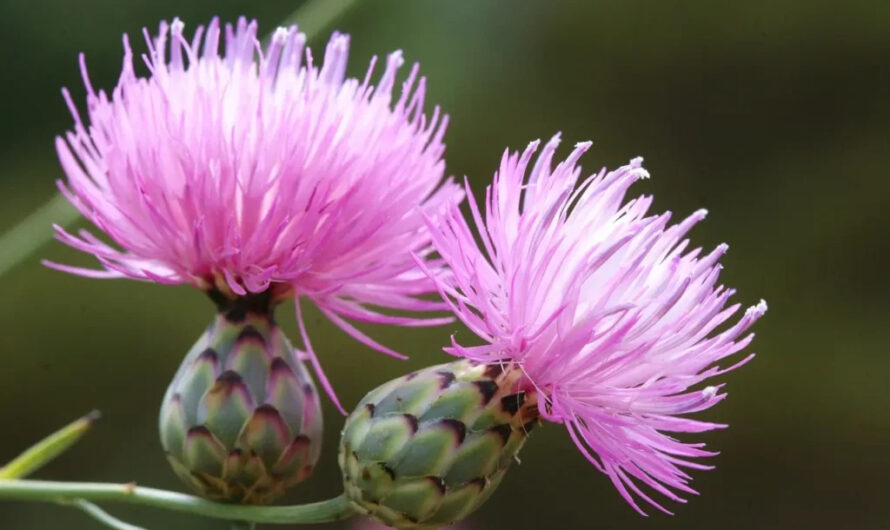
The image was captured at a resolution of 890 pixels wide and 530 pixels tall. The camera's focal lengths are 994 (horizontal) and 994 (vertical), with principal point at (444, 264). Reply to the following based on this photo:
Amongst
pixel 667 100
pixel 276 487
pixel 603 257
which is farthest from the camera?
pixel 667 100

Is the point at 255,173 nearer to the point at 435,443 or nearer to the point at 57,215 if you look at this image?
the point at 435,443

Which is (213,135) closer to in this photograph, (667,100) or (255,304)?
(255,304)

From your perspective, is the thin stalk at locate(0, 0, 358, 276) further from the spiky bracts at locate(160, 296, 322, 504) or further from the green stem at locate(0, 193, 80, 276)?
the spiky bracts at locate(160, 296, 322, 504)

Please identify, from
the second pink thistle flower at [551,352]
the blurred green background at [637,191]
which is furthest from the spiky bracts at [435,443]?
the blurred green background at [637,191]

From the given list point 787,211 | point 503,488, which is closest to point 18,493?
point 503,488

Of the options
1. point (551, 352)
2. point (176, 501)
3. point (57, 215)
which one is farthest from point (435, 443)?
point (57, 215)

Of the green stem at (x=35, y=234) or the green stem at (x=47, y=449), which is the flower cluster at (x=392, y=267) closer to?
the green stem at (x=47, y=449)
